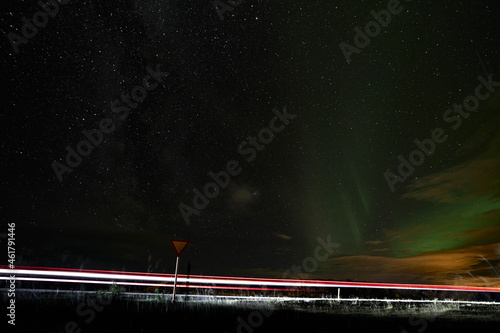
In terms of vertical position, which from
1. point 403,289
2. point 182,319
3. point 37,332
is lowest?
point 37,332

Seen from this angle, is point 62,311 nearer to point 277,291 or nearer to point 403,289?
point 277,291

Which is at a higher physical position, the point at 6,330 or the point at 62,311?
the point at 62,311

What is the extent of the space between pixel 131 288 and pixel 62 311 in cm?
835

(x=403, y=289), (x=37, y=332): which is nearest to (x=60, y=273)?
(x=37, y=332)

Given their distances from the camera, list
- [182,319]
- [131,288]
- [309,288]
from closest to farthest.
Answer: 1. [182,319]
2. [131,288]
3. [309,288]

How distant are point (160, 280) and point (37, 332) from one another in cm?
1133

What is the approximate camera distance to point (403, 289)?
18.0m

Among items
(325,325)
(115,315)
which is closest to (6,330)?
(115,315)

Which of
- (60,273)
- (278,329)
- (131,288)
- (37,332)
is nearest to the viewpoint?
(37,332)

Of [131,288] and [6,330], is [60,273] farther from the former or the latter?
[6,330]

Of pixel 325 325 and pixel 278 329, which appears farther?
pixel 325 325

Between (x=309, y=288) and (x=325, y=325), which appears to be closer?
(x=325, y=325)

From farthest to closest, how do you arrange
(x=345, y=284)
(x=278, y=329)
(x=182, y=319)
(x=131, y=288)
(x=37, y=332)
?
1. (x=345, y=284)
2. (x=131, y=288)
3. (x=182, y=319)
4. (x=278, y=329)
5. (x=37, y=332)

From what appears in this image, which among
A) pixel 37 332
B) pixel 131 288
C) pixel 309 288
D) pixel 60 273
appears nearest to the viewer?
pixel 37 332
